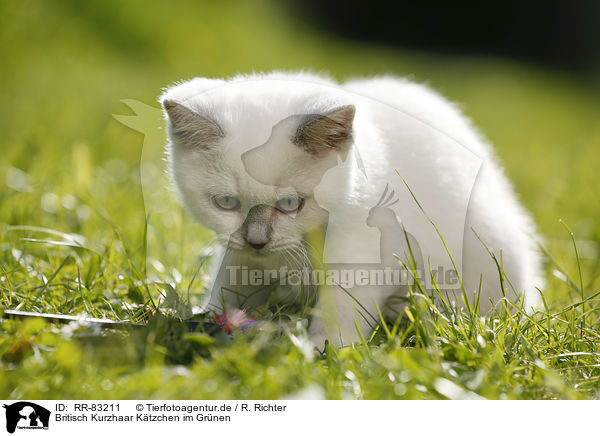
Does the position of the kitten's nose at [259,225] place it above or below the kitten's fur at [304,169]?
below

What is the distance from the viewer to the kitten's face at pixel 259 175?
1.52 metres

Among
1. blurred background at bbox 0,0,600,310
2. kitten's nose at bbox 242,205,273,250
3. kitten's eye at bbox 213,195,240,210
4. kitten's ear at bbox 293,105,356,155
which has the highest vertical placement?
blurred background at bbox 0,0,600,310

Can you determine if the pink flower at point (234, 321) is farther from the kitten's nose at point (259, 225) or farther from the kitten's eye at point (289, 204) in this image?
the kitten's eye at point (289, 204)

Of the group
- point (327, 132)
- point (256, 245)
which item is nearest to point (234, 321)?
point (256, 245)

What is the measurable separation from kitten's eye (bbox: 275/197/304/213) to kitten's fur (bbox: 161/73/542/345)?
15mm

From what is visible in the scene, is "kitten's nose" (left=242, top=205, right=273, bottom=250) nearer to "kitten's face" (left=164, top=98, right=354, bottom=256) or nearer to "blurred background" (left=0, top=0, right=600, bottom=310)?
"kitten's face" (left=164, top=98, right=354, bottom=256)

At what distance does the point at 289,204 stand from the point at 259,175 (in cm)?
13

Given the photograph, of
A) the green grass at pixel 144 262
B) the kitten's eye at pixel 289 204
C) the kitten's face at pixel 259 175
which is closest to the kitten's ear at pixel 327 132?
the kitten's face at pixel 259 175

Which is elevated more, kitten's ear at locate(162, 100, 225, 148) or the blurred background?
the blurred background

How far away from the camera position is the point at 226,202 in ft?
5.30
